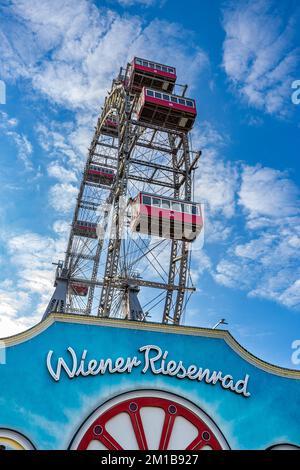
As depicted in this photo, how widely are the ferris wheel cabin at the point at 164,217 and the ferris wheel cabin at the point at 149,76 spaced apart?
11027mm

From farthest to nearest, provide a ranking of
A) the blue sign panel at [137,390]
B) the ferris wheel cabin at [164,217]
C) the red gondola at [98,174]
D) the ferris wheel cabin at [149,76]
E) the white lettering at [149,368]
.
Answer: the red gondola at [98,174] < the ferris wheel cabin at [149,76] < the ferris wheel cabin at [164,217] < the white lettering at [149,368] < the blue sign panel at [137,390]

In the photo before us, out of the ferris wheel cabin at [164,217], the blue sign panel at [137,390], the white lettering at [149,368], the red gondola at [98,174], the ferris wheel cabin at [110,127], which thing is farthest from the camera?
the red gondola at [98,174]

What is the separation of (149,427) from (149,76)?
2471 centimetres

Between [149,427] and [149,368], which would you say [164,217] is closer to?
[149,368]

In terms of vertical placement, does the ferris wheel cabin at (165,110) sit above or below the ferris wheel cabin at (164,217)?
above

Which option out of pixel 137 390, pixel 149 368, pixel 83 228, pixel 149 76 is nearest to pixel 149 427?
pixel 137 390

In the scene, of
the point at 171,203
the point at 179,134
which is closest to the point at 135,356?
the point at 171,203

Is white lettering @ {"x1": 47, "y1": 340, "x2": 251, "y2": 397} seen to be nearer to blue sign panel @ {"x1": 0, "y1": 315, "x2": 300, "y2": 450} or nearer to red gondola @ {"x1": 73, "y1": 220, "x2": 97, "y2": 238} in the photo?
blue sign panel @ {"x1": 0, "y1": 315, "x2": 300, "y2": 450}

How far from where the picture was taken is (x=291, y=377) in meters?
12.9

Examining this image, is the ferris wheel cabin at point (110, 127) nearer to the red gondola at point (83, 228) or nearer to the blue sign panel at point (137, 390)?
the red gondola at point (83, 228)

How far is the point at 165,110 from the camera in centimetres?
2638

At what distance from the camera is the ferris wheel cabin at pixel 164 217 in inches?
846

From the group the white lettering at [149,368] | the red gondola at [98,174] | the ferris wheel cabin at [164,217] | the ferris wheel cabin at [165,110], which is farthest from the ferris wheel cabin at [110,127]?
the white lettering at [149,368]
